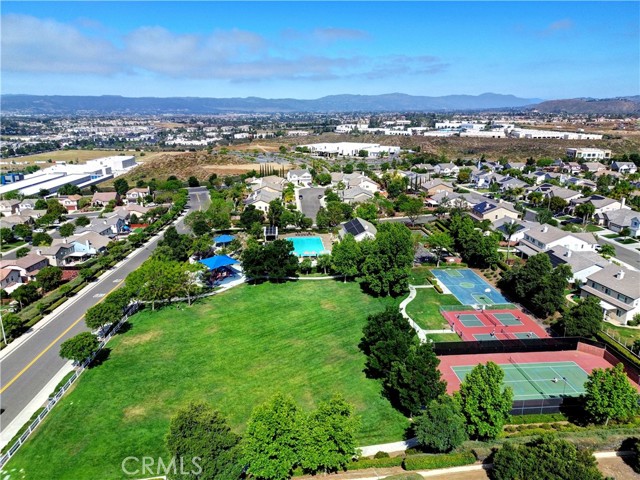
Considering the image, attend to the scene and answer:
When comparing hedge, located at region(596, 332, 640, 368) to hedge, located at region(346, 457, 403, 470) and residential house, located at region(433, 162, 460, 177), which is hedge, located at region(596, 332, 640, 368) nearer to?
hedge, located at region(346, 457, 403, 470)

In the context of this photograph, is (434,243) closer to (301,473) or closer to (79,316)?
(301,473)

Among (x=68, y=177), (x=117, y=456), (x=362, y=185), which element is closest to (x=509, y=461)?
(x=117, y=456)

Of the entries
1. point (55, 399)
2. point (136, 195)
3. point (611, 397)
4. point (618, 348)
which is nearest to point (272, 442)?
point (55, 399)

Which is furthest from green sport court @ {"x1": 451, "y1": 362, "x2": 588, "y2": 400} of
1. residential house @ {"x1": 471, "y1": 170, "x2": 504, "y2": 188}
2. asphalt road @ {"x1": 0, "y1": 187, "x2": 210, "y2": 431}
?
residential house @ {"x1": 471, "y1": 170, "x2": 504, "y2": 188}

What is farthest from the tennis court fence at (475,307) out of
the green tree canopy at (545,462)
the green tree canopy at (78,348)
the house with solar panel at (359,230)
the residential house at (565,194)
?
the residential house at (565,194)

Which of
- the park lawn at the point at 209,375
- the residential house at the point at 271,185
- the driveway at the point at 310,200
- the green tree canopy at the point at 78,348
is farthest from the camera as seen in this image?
the residential house at the point at 271,185

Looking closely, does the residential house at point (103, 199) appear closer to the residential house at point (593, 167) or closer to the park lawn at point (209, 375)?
the park lawn at point (209, 375)
